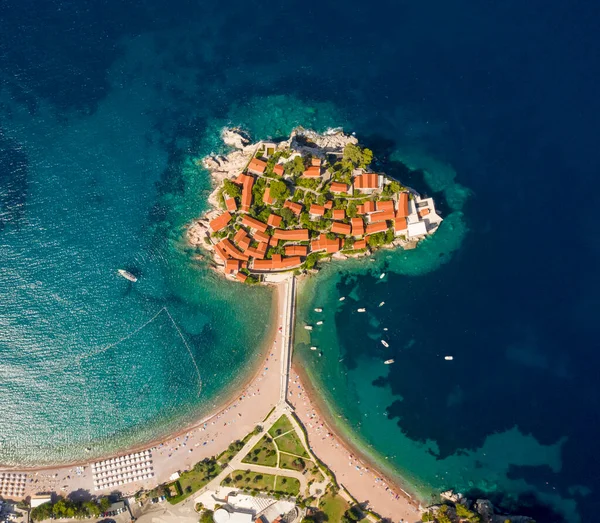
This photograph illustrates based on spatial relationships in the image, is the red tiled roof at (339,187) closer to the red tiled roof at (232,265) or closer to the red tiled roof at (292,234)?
the red tiled roof at (292,234)

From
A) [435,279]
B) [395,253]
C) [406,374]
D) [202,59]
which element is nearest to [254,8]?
[202,59]

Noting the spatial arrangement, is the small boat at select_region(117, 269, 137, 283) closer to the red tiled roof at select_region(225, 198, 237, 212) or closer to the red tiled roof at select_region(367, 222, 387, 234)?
the red tiled roof at select_region(225, 198, 237, 212)

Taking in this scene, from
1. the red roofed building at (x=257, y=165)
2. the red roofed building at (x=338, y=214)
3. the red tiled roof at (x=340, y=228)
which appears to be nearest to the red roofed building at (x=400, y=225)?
the red tiled roof at (x=340, y=228)

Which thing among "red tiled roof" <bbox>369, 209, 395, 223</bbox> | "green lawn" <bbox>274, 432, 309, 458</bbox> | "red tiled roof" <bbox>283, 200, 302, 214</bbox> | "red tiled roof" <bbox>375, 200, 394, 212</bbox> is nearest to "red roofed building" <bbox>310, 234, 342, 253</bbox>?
"red tiled roof" <bbox>283, 200, 302, 214</bbox>

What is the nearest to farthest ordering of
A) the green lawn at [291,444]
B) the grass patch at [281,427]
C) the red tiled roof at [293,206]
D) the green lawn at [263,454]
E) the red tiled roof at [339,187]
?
the green lawn at [263,454] < the green lawn at [291,444] < the grass patch at [281,427] < the red tiled roof at [339,187] < the red tiled roof at [293,206]

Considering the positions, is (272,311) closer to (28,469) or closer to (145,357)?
(145,357)
